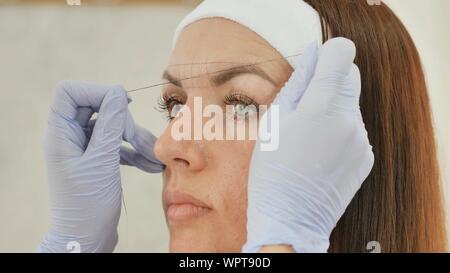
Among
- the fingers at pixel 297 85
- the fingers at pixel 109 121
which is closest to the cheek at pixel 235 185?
the fingers at pixel 297 85

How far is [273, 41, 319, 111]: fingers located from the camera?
1065mm

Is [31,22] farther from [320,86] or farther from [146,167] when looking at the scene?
[320,86]

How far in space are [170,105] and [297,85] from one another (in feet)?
1.02

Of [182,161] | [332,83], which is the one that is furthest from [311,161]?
[182,161]

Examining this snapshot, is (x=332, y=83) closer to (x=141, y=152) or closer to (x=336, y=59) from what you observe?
(x=336, y=59)

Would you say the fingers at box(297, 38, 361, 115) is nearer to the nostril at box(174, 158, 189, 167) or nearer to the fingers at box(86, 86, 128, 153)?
the nostril at box(174, 158, 189, 167)

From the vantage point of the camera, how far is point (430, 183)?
1.24 m

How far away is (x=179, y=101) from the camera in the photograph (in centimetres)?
123

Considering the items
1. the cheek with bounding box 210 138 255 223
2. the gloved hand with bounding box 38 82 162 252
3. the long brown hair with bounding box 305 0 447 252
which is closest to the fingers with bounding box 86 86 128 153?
the gloved hand with bounding box 38 82 162 252

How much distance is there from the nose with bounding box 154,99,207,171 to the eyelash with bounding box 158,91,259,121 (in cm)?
5

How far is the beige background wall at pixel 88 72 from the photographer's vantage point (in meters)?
1.27

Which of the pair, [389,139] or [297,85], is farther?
[389,139]

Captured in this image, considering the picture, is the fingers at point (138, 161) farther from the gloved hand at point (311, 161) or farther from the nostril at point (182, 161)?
the gloved hand at point (311, 161)

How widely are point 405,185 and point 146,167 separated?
0.54 metres
